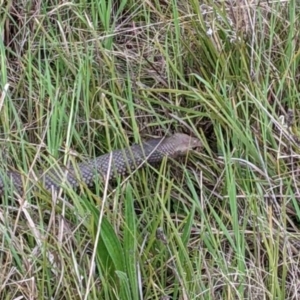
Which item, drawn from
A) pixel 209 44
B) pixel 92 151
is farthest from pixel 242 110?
pixel 92 151

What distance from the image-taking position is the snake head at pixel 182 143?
254cm

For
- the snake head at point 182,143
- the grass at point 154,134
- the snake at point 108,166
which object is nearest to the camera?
the grass at point 154,134

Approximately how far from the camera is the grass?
215 centimetres

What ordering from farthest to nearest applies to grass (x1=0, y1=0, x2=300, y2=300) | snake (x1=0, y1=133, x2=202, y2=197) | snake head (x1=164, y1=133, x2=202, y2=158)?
snake head (x1=164, y1=133, x2=202, y2=158) < snake (x1=0, y1=133, x2=202, y2=197) < grass (x1=0, y1=0, x2=300, y2=300)

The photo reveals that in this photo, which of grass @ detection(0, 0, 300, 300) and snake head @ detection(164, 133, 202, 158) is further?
snake head @ detection(164, 133, 202, 158)

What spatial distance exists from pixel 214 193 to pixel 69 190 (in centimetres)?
46

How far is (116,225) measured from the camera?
2.28 meters

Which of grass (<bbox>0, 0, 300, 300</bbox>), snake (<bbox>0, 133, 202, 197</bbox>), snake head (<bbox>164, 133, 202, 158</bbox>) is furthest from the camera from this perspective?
snake head (<bbox>164, 133, 202, 158</bbox>)

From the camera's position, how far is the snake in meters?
2.31

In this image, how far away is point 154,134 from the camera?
2705mm

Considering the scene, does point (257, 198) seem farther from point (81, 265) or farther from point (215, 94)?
point (81, 265)

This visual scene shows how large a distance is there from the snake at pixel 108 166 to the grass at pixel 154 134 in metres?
0.03

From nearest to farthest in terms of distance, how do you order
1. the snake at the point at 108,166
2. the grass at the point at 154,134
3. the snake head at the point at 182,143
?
the grass at the point at 154,134
the snake at the point at 108,166
the snake head at the point at 182,143

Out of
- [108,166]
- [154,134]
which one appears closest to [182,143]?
[154,134]
